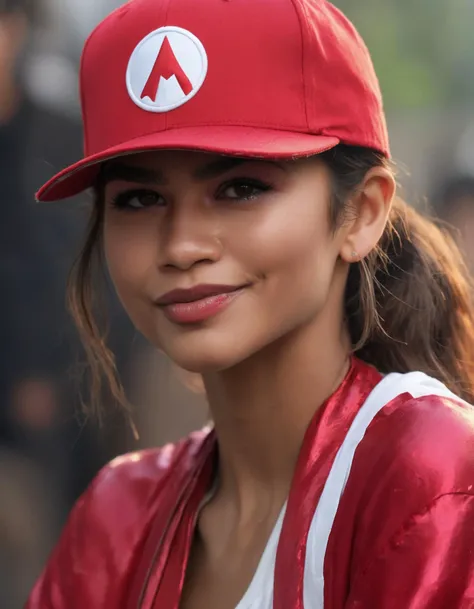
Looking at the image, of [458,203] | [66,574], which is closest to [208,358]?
[66,574]

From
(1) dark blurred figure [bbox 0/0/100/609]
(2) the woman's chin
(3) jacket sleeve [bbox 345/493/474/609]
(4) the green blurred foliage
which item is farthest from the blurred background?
(3) jacket sleeve [bbox 345/493/474/609]

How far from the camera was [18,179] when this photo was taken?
90.7 inches

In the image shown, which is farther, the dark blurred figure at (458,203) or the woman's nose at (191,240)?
the dark blurred figure at (458,203)

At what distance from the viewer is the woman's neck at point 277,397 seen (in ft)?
4.15

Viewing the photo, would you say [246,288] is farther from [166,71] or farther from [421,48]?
[421,48]

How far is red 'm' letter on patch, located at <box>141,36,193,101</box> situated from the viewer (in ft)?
3.67

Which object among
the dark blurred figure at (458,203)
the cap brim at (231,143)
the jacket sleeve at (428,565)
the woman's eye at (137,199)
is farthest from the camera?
the dark blurred figure at (458,203)

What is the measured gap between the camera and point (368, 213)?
49.8 inches

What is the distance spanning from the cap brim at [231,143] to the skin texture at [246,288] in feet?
0.12

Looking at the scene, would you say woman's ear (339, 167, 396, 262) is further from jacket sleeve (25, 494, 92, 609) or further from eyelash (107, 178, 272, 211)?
jacket sleeve (25, 494, 92, 609)

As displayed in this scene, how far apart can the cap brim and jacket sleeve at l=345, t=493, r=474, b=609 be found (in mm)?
424

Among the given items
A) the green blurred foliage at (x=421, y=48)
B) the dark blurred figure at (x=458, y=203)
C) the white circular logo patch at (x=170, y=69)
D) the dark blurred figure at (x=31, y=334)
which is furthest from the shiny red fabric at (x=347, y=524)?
the green blurred foliage at (x=421, y=48)

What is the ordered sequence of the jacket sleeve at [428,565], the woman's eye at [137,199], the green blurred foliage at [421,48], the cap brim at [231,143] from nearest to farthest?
1. the jacket sleeve at [428,565]
2. the cap brim at [231,143]
3. the woman's eye at [137,199]
4. the green blurred foliage at [421,48]

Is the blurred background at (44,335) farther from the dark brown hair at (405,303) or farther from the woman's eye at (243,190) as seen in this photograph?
the woman's eye at (243,190)
